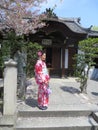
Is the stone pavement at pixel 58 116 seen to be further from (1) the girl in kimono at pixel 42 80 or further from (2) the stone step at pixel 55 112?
(1) the girl in kimono at pixel 42 80

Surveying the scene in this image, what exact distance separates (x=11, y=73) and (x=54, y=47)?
11221 millimetres

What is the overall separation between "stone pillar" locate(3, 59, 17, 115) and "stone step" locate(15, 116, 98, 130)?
1.68 ft

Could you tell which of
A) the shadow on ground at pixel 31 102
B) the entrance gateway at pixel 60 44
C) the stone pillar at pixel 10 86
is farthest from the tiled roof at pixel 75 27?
the stone pillar at pixel 10 86

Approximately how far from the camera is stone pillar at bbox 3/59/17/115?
658cm

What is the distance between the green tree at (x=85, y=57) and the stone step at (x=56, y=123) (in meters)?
3.58

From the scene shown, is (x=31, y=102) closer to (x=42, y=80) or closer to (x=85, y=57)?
(x=42, y=80)

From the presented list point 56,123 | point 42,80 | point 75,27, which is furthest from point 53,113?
point 75,27

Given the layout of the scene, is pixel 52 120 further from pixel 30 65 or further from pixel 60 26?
pixel 60 26

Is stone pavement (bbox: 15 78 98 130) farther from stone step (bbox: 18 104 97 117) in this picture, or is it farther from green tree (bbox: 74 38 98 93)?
green tree (bbox: 74 38 98 93)

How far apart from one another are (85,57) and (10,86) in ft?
16.3

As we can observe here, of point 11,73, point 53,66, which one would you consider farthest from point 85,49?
point 53,66

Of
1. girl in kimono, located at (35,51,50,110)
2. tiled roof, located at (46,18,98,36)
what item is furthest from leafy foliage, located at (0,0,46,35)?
tiled roof, located at (46,18,98,36)

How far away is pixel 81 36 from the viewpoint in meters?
17.0

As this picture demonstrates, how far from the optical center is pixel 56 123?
6836 mm
